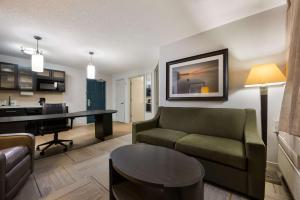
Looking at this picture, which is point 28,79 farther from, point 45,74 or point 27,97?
point 27,97

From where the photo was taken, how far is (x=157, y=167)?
1122mm

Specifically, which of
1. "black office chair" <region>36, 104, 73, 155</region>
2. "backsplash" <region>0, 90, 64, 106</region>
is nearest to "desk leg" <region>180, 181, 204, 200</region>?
"black office chair" <region>36, 104, 73, 155</region>

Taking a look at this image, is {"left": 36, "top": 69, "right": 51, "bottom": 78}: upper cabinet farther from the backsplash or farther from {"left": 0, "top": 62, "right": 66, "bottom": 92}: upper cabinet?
the backsplash

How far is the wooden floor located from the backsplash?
9.07 feet

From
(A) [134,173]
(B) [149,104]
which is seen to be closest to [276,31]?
(A) [134,173]

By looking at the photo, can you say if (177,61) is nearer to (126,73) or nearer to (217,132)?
(217,132)

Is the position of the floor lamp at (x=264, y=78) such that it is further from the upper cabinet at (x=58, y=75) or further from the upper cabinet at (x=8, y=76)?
the upper cabinet at (x=8, y=76)

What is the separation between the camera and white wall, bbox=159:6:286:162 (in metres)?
1.84

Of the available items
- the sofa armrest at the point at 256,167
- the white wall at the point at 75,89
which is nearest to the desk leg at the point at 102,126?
the white wall at the point at 75,89

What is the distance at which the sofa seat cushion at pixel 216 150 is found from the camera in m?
1.39

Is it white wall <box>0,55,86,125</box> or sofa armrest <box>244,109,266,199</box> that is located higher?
white wall <box>0,55,86,125</box>

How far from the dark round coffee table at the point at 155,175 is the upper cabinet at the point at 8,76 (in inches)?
161

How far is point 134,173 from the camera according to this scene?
1029 mm

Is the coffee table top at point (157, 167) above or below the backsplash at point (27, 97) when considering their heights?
below
